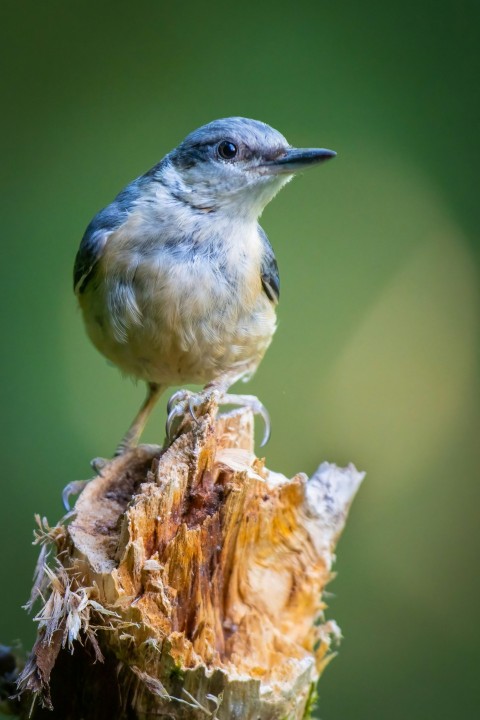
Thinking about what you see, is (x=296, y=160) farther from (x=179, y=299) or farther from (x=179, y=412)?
(x=179, y=412)

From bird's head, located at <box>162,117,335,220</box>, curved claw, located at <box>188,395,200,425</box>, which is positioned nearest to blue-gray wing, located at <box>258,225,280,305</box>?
bird's head, located at <box>162,117,335,220</box>

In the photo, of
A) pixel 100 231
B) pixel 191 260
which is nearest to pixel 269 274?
pixel 191 260

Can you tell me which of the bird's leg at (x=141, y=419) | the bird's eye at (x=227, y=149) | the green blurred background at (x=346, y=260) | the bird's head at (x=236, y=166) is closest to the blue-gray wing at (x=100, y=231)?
the bird's head at (x=236, y=166)

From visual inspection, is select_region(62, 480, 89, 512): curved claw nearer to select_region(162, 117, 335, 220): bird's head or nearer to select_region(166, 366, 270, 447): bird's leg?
select_region(166, 366, 270, 447): bird's leg

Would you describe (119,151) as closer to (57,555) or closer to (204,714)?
(57,555)

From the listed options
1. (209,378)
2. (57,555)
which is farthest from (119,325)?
(57,555)

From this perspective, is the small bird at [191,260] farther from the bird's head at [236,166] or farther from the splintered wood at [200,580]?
the splintered wood at [200,580]
